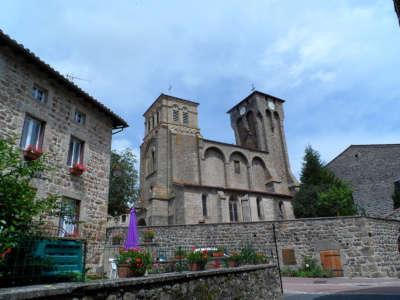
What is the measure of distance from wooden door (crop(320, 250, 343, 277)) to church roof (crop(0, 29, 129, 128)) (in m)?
12.9

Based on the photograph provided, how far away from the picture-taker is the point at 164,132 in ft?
113

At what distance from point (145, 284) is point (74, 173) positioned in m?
8.16

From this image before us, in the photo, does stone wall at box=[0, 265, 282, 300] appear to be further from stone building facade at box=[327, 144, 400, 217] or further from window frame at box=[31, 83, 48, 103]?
stone building facade at box=[327, 144, 400, 217]

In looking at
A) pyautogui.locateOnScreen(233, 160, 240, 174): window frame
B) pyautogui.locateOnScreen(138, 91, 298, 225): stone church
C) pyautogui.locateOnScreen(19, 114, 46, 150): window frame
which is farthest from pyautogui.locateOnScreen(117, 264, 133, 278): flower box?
pyautogui.locateOnScreen(233, 160, 240, 174): window frame

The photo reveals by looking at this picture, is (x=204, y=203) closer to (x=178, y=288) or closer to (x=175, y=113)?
(x=175, y=113)

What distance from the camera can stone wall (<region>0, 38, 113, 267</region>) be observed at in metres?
9.48

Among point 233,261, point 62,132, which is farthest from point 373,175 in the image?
point 62,132

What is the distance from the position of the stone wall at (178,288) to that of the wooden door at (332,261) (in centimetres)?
843

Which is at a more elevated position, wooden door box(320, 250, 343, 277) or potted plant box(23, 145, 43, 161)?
potted plant box(23, 145, 43, 161)

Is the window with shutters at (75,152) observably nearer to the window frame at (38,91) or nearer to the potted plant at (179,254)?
the window frame at (38,91)

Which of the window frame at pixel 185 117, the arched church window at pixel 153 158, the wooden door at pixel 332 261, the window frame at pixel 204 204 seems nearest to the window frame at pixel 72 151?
the wooden door at pixel 332 261

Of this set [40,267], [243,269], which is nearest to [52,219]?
[40,267]

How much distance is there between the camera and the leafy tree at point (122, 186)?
24016mm

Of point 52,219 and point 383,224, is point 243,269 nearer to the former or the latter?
point 52,219
